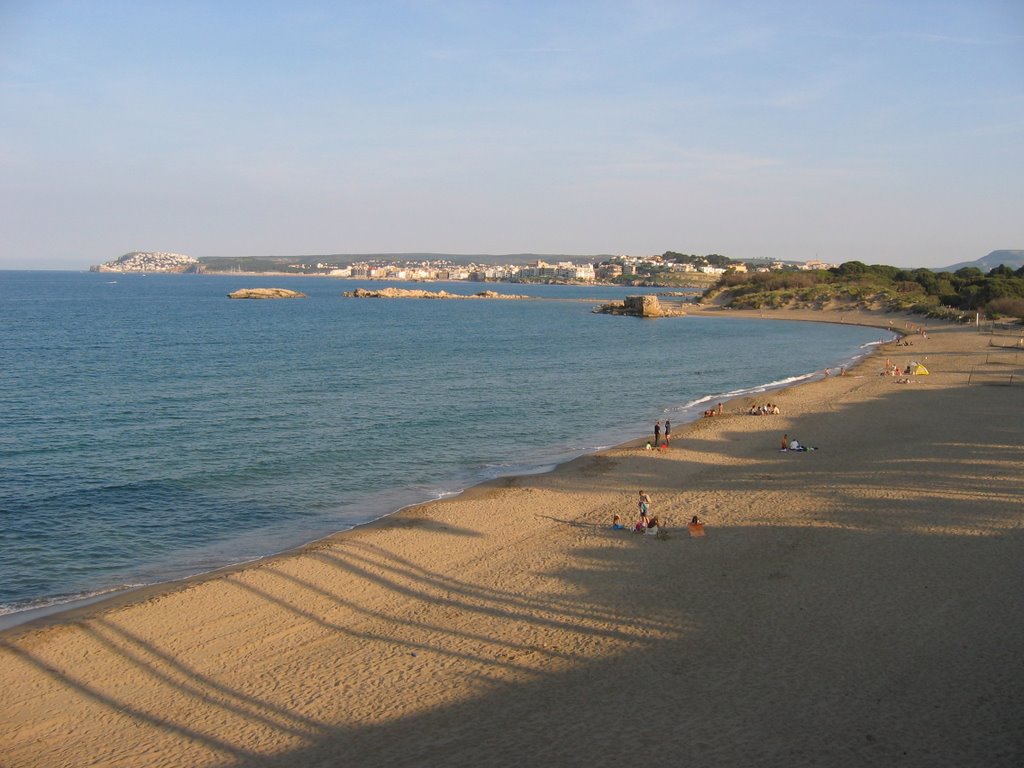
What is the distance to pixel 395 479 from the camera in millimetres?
22875

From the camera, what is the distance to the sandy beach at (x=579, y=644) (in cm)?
921

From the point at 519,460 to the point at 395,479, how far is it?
173 inches

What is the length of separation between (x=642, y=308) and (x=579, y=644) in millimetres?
92450

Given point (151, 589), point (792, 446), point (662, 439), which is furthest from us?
point (662, 439)

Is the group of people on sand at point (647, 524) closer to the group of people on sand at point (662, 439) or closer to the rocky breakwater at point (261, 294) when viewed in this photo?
the group of people on sand at point (662, 439)

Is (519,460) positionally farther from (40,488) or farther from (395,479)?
(40,488)

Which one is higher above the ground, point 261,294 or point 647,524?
point 261,294

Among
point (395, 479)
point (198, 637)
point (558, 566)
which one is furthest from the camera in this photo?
point (395, 479)

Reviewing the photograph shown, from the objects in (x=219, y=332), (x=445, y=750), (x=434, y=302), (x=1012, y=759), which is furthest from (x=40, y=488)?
(x=434, y=302)

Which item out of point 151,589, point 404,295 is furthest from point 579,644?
point 404,295

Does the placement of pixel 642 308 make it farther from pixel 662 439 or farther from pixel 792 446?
pixel 792 446

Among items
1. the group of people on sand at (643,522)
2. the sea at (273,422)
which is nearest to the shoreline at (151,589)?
the sea at (273,422)

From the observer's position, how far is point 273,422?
30.2m

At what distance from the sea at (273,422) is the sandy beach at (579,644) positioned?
2.37 m
